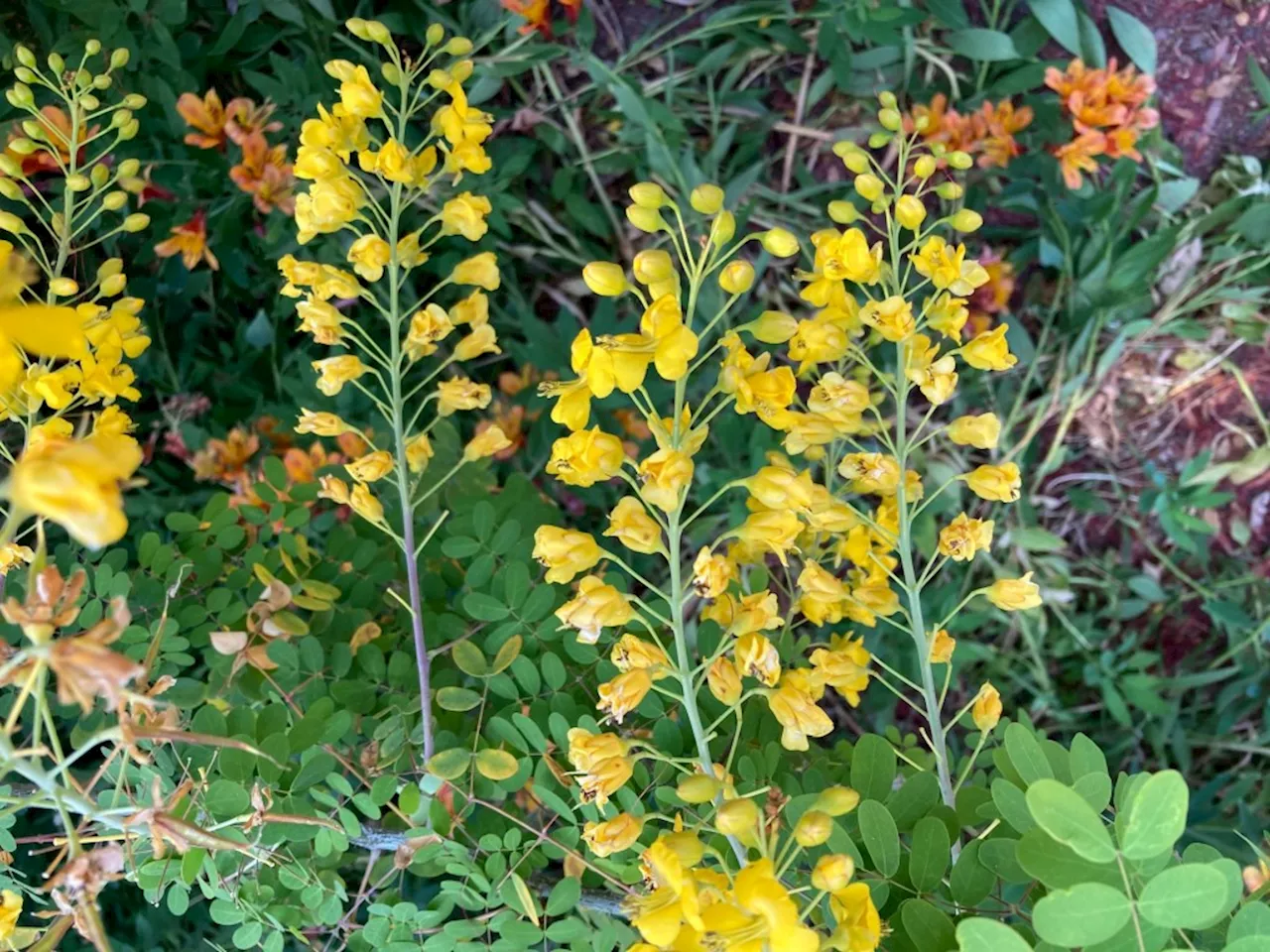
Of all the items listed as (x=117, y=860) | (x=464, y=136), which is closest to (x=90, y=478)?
(x=117, y=860)

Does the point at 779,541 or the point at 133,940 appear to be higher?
the point at 779,541

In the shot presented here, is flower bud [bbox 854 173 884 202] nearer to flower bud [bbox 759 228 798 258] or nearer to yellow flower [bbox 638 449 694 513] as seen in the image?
flower bud [bbox 759 228 798 258]

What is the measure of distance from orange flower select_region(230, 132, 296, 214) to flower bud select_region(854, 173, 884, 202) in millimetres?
856

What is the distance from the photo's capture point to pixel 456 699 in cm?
83

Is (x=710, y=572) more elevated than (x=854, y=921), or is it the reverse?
(x=710, y=572)

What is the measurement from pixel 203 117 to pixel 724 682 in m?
1.10

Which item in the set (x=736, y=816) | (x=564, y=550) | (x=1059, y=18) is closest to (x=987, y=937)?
(x=736, y=816)

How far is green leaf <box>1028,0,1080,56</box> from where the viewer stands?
1.42 m

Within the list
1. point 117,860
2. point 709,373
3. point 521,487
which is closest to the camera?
point 117,860

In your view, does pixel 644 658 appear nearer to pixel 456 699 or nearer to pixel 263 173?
pixel 456 699

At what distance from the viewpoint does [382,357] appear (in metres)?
0.84

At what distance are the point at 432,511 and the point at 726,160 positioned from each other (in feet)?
2.63

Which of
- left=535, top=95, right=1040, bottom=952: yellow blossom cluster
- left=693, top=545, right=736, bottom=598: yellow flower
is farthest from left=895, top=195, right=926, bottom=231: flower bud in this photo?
left=693, top=545, right=736, bottom=598: yellow flower

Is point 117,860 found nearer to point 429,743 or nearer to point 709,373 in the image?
point 429,743
